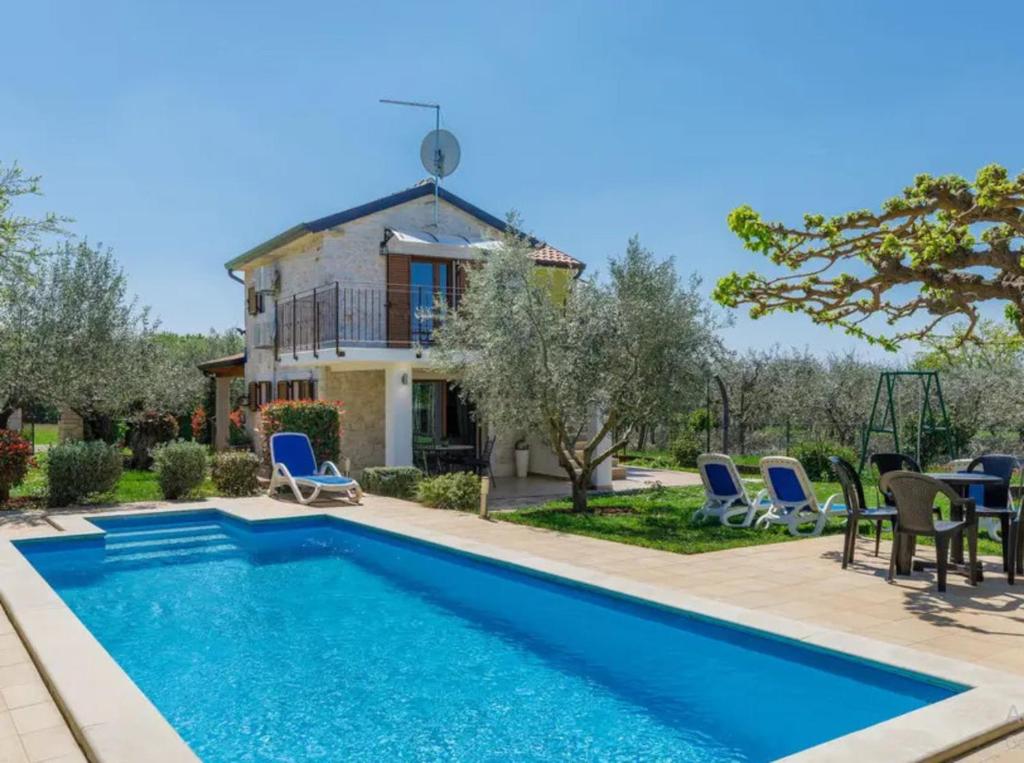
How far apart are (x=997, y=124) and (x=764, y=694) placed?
617 inches

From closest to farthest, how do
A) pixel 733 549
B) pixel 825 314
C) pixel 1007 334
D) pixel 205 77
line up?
pixel 733 549 → pixel 825 314 → pixel 205 77 → pixel 1007 334

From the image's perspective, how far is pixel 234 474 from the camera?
16844 mm

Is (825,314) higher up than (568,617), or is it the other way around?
(825,314)

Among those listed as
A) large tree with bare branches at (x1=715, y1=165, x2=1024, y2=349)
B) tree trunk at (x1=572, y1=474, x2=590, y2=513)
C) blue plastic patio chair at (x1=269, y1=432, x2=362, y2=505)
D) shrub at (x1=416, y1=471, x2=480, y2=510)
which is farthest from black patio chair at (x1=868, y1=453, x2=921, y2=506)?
blue plastic patio chair at (x1=269, y1=432, x2=362, y2=505)

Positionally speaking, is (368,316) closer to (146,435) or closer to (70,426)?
(146,435)

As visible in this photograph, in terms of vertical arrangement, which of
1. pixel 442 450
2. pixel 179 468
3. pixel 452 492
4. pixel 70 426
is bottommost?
pixel 452 492

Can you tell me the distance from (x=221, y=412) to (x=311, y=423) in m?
12.3

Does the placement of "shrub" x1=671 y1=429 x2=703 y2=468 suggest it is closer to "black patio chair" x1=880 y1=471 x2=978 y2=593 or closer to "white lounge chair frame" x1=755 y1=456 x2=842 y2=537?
"white lounge chair frame" x1=755 y1=456 x2=842 y2=537

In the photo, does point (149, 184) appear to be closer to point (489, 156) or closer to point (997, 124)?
point (489, 156)

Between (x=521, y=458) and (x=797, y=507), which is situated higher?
(x=521, y=458)

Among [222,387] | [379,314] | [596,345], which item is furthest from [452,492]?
[222,387]

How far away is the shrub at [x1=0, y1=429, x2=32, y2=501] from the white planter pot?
1158cm

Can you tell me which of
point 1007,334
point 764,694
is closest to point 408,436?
point 764,694

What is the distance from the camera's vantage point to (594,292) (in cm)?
1350
